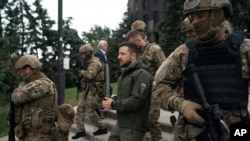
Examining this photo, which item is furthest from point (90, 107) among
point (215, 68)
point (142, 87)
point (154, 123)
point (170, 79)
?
point (215, 68)

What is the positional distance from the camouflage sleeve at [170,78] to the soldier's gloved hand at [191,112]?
180 mm

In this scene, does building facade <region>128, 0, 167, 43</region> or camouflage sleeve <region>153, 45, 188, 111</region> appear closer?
camouflage sleeve <region>153, 45, 188, 111</region>

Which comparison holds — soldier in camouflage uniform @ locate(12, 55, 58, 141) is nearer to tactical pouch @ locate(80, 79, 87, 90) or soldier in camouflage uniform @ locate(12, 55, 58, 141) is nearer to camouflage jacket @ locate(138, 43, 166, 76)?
camouflage jacket @ locate(138, 43, 166, 76)

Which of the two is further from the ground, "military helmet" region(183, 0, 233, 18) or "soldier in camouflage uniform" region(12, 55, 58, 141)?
"military helmet" region(183, 0, 233, 18)

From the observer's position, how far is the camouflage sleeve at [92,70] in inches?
285

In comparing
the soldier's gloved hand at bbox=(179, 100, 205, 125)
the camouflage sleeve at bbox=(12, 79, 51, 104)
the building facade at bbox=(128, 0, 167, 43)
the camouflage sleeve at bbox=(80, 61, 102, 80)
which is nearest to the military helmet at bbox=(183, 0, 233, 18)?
the soldier's gloved hand at bbox=(179, 100, 205, 125)

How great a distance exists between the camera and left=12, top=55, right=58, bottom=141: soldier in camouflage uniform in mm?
4625

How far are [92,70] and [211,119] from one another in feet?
16.5

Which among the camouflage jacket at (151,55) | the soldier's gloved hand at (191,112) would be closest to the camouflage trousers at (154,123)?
the camouflage jacket at (151,55)

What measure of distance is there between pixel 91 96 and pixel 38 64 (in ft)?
8.50

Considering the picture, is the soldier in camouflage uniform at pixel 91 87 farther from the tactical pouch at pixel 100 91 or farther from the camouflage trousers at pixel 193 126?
the camouflage trousers at pixel 193 126

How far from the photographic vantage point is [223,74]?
2.71 metres

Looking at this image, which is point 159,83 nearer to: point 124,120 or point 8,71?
point 124,120

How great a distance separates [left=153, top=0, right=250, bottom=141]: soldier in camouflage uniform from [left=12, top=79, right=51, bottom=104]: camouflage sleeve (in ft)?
7.44
